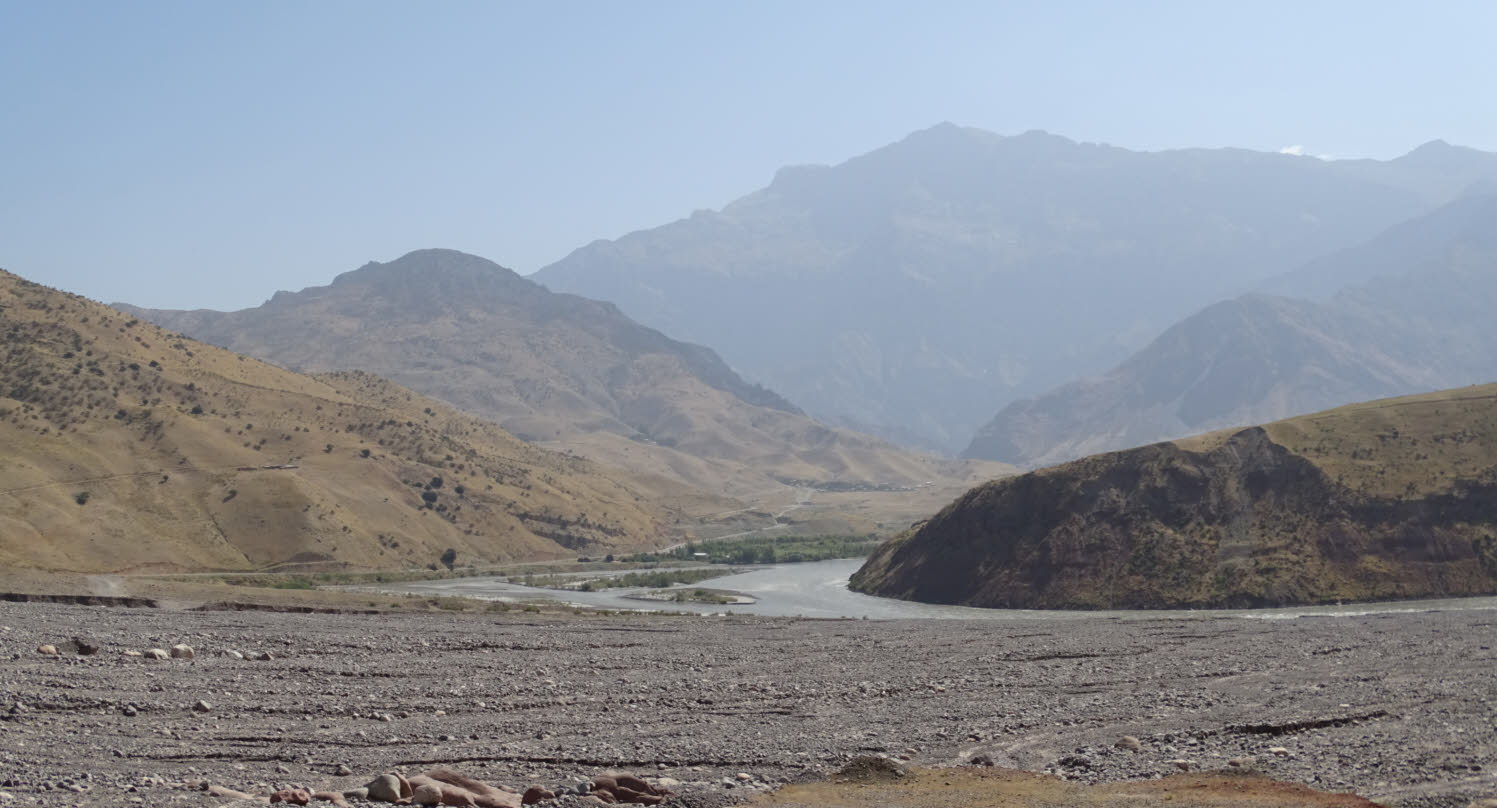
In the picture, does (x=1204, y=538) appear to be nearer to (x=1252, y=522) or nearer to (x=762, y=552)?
(x=1252, y=522)

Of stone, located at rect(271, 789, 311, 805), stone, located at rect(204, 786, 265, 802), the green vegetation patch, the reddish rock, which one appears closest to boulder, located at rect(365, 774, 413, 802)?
stone, located at rect(271, 789, 311, 805)

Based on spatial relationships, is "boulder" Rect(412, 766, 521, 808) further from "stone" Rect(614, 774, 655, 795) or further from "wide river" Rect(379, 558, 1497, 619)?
"wide river" Rect(379, 558, 1497, 619)

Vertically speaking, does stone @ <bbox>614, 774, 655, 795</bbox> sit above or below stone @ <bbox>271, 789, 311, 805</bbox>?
above

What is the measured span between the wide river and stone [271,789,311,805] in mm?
69621

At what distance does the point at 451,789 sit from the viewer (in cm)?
2253

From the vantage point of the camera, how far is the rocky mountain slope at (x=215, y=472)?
367ft

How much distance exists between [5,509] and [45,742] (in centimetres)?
8885

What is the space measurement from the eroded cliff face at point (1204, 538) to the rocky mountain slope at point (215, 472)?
2443 inches

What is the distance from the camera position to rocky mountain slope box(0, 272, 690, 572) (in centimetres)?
11200

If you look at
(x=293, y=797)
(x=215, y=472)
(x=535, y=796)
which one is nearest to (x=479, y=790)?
(x=535, y=796)

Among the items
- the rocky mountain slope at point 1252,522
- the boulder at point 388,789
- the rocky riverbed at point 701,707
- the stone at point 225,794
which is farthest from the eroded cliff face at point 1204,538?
the stone at point 225,794

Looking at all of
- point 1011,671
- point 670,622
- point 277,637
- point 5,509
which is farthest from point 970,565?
point 5,509

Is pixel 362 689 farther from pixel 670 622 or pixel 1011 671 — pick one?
pixel 670 622

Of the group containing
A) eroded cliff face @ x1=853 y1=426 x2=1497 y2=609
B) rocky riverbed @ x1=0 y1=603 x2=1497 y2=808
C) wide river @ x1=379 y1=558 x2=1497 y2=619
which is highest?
eroded cliff face @ x1=853 y1=426 x2=1497 y2=609
